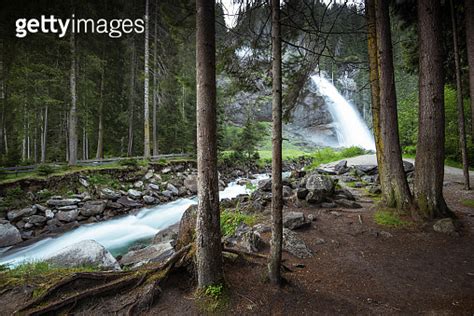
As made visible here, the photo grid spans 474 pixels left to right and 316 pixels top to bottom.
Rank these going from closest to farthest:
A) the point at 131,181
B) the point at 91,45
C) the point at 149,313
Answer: the point at 149,313, the point at 131,181, the point at 91,45

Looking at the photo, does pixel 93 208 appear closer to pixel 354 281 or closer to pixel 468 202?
pixel 354 281

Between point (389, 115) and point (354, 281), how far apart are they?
163 inches

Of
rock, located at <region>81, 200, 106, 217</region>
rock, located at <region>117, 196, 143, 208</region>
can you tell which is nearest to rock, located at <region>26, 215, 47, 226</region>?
rock, located at <region>81, 200, 106, 217</region>

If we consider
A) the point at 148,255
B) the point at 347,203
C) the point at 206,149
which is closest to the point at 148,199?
the point at 148,255

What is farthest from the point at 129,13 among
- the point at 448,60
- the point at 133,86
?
the point at 448,60

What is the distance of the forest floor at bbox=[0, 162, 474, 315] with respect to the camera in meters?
2.54

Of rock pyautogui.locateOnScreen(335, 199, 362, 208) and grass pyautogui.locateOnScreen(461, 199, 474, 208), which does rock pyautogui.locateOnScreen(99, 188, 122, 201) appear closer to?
rock pyautogui.locateOnScreen(335, 199, 362, 208)

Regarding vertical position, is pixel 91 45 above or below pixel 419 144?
above

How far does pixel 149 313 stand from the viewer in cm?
248

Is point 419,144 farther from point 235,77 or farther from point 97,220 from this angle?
point 97,220

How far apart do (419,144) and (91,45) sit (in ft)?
57.1

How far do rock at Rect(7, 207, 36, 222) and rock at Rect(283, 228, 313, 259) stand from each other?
8.42 meters

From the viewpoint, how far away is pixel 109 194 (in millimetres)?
9656

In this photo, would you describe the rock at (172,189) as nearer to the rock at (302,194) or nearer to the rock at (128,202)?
the rock at (128,202)
